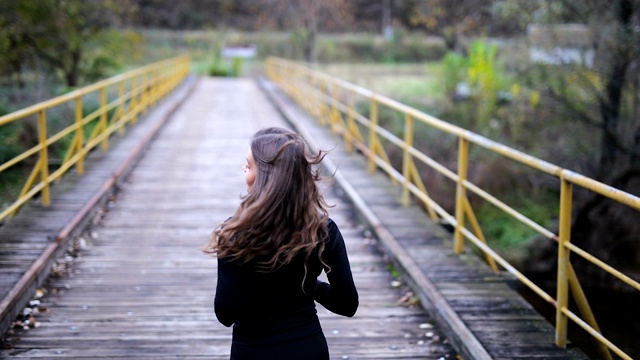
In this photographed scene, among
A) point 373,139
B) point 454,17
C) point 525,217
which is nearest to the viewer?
point 525,217

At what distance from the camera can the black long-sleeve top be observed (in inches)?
108

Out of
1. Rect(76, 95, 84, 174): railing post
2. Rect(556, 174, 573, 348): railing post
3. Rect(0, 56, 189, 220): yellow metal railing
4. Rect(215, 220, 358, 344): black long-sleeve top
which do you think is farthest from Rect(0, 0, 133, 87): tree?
Rect(215, 220, 358, 344): black long-sleeve top

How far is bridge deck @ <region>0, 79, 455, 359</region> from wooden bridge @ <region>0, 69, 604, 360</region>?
1 centimetres

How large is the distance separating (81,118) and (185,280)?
449 centimetres

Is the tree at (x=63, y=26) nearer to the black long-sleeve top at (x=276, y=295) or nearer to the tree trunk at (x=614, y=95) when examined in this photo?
the tree trunk at (x=614, y=95)

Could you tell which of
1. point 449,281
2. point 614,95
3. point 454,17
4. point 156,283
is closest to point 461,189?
point 449,281

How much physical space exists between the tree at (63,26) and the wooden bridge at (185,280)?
375 inches

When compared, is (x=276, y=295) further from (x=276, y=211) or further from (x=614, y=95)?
(x=614, y=95)

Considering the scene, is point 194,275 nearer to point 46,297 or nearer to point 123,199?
point 46,297

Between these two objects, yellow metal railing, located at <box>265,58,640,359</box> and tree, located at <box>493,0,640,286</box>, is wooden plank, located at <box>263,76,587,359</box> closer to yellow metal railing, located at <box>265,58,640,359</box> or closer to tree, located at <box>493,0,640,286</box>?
yellow metal railing, located at <box>265,58,640,359</box>

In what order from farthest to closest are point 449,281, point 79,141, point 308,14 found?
point 308,14 < point 79,141 < point 449,281

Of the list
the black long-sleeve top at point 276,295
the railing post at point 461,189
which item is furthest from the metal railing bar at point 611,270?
the railing post at point 461,189

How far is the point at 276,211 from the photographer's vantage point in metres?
2.69

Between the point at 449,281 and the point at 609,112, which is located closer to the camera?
the point at 449,281
